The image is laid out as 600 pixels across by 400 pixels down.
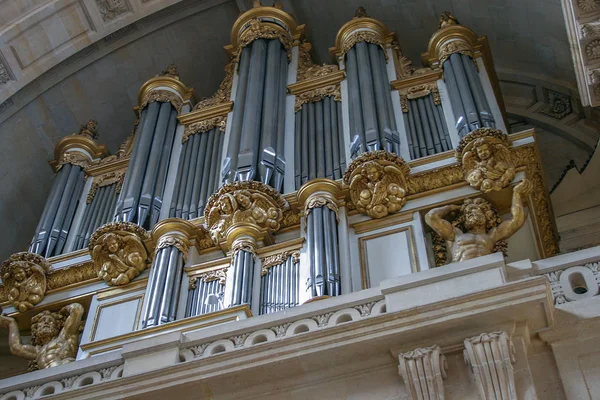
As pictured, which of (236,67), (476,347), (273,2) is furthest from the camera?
(273,2)

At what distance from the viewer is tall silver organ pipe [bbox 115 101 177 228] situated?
1293 centimetres

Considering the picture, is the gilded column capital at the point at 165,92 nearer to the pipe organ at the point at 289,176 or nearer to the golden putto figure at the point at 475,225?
the pipe organ at the point at 289,176

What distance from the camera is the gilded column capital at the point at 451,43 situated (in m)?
14.2

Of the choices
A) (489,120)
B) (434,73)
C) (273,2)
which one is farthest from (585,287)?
(273,2)

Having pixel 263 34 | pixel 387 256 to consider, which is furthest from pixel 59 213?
pixel 387 256

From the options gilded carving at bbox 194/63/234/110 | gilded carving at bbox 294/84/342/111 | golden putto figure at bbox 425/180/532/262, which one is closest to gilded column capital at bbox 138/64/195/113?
gilded carving at bbox 194/63/234/110

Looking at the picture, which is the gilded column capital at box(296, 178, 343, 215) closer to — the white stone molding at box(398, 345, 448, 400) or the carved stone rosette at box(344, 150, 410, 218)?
the carved stone rosette at box(344, 150, 410, 218)

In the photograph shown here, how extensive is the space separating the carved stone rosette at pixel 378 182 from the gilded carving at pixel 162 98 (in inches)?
183

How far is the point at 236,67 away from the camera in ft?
52.2

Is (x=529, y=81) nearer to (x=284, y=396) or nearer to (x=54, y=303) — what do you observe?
(x=54, y=303)

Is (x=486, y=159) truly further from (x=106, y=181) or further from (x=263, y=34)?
(x=106, y=181)

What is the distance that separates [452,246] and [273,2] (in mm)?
8406

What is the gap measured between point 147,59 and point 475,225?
8758 mm

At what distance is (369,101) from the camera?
1339 cm
